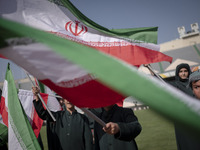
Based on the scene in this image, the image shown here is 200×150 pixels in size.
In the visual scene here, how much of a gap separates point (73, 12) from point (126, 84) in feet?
6.48

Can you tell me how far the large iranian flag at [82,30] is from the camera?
2057 millimetres

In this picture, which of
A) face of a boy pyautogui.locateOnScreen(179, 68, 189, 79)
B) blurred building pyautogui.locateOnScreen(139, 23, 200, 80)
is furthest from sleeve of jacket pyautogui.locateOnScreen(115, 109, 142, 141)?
blurred building pyautogui.locateOnScreen(139, 23, 200, 80)

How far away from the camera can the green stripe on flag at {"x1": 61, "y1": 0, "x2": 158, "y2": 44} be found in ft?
8.40

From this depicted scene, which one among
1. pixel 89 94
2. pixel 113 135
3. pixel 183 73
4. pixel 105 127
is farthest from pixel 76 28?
pixel 183 73

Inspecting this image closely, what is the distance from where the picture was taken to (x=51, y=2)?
2.36m

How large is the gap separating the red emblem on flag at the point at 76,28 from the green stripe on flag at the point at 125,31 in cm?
14

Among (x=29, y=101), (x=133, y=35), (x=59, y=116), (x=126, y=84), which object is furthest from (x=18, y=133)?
(x=126, y=84)

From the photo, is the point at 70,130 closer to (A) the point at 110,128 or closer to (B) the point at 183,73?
(A) the point at 110,128

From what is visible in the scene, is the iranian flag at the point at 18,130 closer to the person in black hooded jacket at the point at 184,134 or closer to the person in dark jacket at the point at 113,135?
the person in dark jacket at the point at 113,135

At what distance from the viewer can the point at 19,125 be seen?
280 centimetres

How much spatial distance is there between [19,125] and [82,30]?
1.64m

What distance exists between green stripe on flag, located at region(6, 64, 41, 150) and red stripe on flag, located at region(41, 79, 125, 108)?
1507mm

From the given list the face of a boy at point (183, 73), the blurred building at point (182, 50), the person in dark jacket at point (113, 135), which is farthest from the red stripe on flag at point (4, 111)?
the blurred building at point (182, 50)

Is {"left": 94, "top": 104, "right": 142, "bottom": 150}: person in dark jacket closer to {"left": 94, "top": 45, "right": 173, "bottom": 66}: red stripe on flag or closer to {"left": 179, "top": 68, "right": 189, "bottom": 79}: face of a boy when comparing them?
{"left": 94, "top": 45, "right": 173, "bottom": 66}: red stripe on flag
